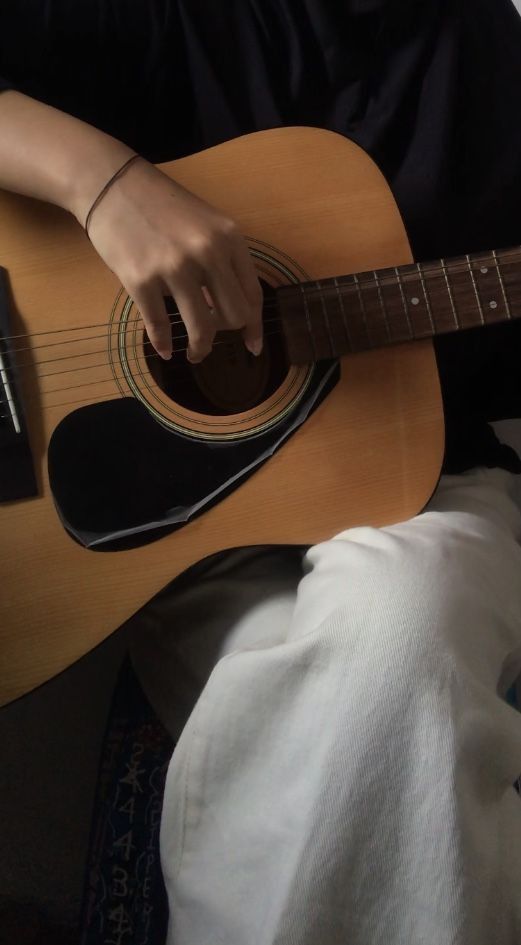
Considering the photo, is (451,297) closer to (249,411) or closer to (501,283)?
(501,283)

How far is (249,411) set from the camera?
626mm

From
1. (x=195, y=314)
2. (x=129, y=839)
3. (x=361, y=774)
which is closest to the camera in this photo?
(x=361, y=774)

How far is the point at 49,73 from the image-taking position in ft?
2.27

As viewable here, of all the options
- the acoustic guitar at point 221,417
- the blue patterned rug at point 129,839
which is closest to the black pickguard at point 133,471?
the acoustic guitar at point 221,417

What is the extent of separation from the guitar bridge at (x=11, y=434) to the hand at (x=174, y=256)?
0.36 ft

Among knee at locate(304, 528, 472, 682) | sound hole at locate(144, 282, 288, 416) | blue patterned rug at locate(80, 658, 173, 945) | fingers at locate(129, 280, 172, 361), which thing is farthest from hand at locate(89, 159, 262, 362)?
blue patterned rug at locate(80, 658, 173, 945)

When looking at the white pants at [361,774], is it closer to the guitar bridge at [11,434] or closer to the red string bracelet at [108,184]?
the guitar bridge at [11,434]

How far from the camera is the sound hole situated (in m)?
0.69

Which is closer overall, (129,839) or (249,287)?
(249,287)

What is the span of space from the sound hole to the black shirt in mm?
183

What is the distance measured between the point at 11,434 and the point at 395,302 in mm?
351

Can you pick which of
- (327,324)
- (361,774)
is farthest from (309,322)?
(361,774)

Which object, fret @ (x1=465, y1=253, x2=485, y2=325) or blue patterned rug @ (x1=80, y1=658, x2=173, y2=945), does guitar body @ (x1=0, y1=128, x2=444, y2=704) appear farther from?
blue patterned rug @ (x1=80, y1=658, x2=173, y2=945)

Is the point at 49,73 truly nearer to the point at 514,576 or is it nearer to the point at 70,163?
the point at 70,163
